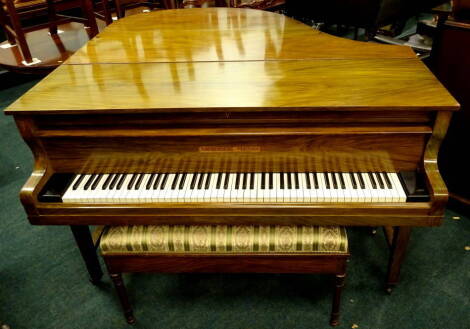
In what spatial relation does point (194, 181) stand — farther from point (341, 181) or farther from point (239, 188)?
point (341, 181)

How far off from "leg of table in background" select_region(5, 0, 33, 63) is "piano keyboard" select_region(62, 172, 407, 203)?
213cm

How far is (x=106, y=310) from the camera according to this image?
2.09 meters

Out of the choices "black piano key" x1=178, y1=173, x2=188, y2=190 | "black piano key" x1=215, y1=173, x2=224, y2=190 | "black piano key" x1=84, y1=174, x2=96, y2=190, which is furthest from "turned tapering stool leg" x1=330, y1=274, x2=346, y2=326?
"black piano key" x1=84, y1=174, x2=96, y2=190

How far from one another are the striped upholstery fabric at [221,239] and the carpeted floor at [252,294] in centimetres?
55

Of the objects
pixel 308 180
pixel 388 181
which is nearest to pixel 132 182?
pixel 308 180

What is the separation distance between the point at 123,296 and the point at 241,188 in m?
0.87

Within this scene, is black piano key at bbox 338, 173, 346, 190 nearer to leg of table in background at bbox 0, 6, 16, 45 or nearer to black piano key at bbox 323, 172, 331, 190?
black piano key at bbox 323, 172, 331, 190

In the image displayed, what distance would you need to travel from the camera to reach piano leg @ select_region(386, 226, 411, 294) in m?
1.83

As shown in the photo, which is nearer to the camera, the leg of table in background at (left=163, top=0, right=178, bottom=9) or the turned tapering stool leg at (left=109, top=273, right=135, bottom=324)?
the turned tapering stool leg at (left=109, top=273, right=135, bottom=324)

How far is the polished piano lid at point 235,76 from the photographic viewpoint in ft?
4.93

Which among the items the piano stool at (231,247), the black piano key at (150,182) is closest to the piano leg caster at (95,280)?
the piano stool at (231,247)

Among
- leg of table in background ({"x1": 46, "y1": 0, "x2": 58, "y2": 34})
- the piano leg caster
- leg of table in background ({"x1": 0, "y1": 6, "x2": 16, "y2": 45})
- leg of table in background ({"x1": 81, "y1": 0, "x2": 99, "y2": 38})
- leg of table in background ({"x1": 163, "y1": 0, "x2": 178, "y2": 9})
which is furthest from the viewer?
leg of table in background ({"x1": 163, "y1": 0, "x2": 178, "y2": 9})

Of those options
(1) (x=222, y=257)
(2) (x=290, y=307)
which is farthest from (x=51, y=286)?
(2) (x=290, y=307)

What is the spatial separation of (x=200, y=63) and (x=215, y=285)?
125 centimetres
